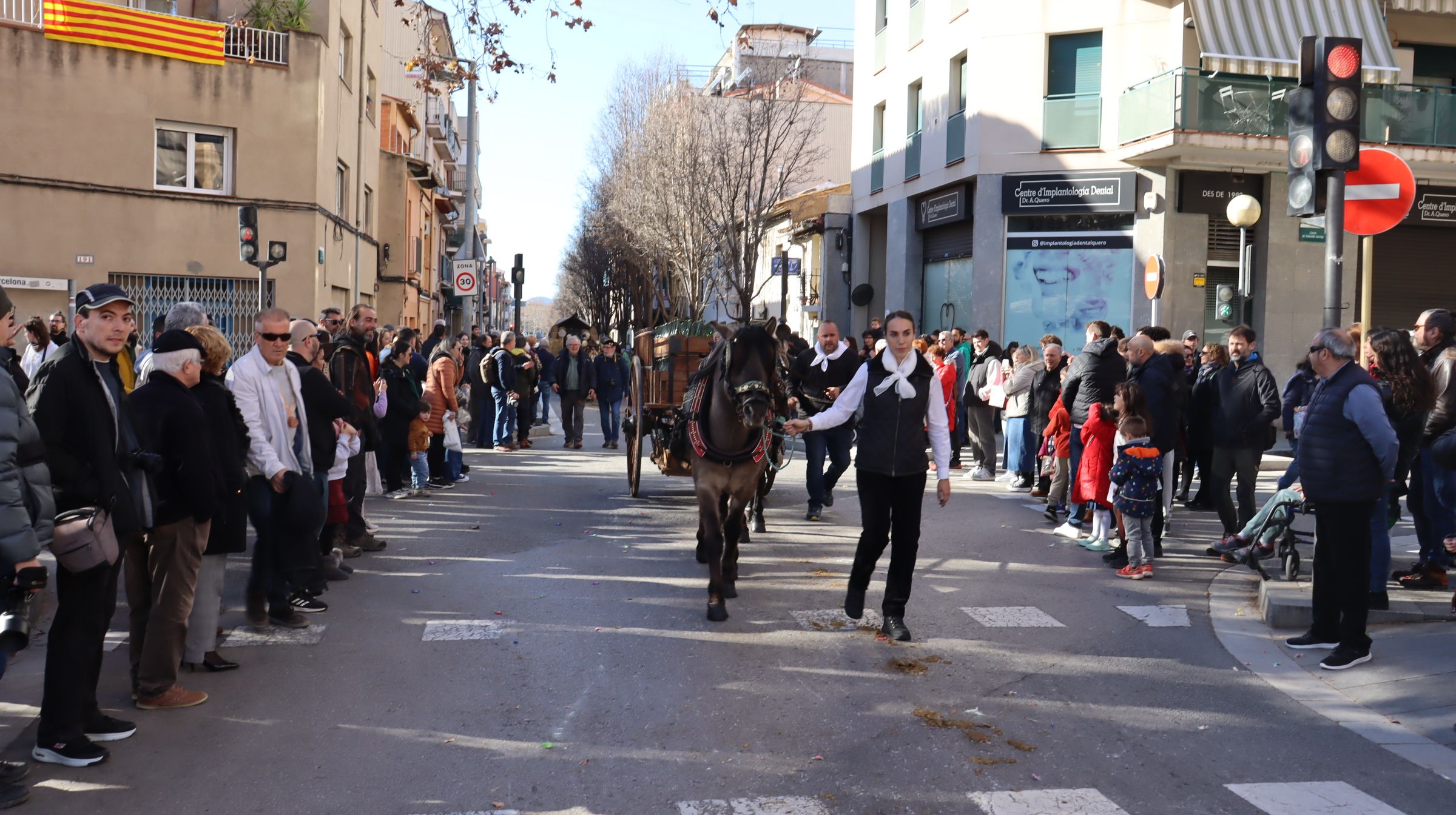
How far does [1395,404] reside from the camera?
7945mm

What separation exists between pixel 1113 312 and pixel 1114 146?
3.21 meters

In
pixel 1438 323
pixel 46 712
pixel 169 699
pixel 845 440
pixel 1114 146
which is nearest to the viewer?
pixel 46 712

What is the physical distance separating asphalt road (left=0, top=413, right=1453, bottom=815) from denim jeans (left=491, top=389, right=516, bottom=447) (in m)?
9.70

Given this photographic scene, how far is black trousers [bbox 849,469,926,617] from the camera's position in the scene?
7152 mm

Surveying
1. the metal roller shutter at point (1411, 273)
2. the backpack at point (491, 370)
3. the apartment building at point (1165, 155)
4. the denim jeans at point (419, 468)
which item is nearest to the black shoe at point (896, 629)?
the denim jeans at point (419, 468)

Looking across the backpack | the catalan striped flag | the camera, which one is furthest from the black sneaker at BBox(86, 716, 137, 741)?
the catalan striped flag

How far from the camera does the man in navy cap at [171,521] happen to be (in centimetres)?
561

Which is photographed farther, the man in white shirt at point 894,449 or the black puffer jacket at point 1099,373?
the black puffer jacket at point 1099,373

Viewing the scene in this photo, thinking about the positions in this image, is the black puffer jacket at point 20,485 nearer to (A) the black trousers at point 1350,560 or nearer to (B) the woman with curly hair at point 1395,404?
(A) the black trousers at point 1350,560

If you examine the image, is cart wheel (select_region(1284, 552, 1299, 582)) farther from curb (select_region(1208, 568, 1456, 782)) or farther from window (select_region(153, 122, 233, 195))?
window (select_region(153, 122, 233, 195))

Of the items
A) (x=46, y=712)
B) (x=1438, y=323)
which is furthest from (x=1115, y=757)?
(x=1438, y=323)

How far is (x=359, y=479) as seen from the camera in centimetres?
964

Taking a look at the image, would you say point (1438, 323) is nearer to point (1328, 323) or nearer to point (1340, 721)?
point (1328, 323)

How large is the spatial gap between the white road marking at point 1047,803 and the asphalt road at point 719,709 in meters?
0.01
